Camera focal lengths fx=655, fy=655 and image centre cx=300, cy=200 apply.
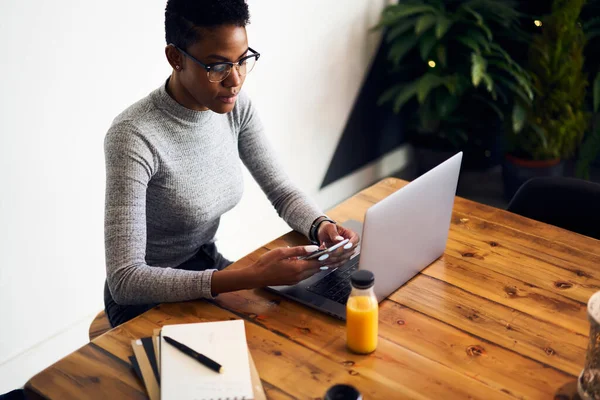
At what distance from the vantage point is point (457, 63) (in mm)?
3352

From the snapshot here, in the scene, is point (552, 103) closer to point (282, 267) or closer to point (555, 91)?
point (555, 91)

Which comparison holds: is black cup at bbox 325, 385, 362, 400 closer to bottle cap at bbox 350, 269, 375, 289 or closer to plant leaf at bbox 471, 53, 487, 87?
bottle cap at bbox 350, 269, 375, 289

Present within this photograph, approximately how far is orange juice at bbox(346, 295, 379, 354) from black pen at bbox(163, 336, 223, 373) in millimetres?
245

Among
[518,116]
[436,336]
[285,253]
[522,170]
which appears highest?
[285,253]

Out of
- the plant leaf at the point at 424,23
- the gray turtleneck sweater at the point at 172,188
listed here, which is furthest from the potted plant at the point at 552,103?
the gray turtleneck sweater at the point at 172,188

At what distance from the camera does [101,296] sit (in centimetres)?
242

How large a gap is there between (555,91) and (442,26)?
0.69 meters

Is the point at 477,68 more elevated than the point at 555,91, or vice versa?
the point at 477,68

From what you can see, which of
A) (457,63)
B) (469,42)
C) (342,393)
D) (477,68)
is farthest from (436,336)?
(457,63)

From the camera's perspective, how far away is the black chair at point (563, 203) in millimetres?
1752

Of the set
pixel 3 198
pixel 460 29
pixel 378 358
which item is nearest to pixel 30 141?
pixel 3 198

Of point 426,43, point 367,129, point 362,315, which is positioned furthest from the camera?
point 367,129

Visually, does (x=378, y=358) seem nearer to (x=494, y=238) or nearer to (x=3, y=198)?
(x=494, y=238)

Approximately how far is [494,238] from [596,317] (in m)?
0.62
